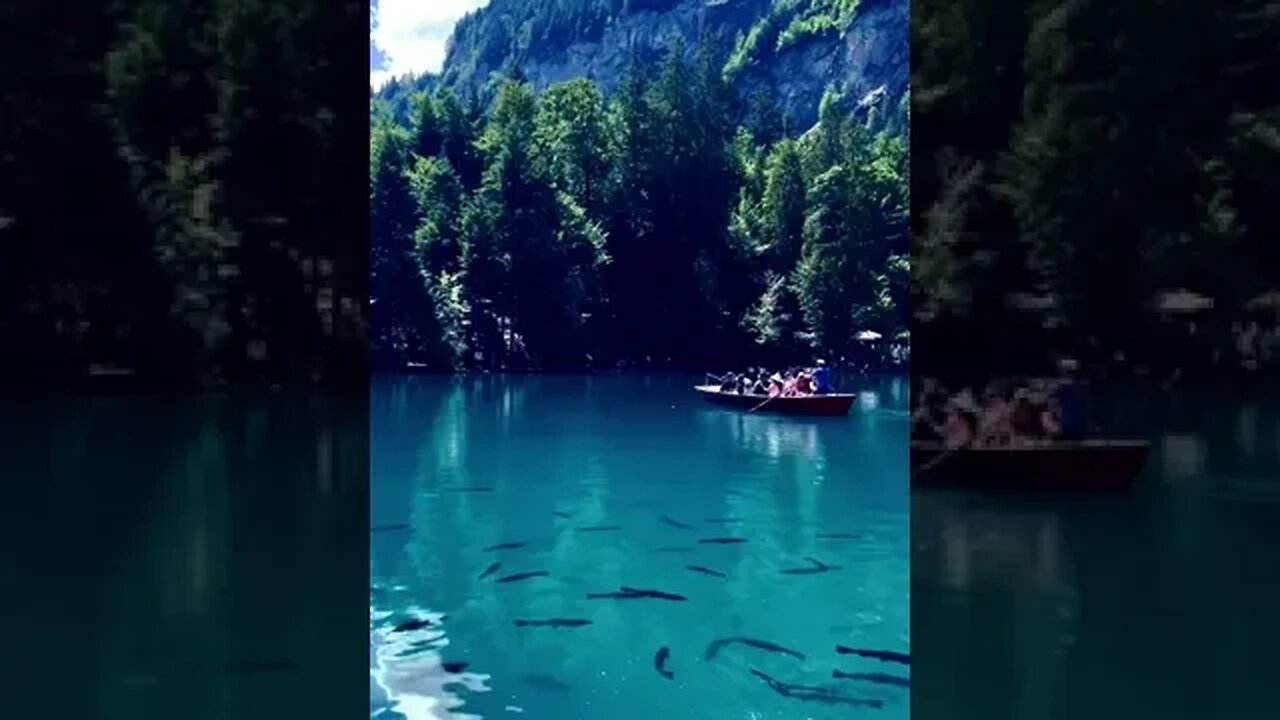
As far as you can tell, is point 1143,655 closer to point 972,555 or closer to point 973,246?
point 972,555

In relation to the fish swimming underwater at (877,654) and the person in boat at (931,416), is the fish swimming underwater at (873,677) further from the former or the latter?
the person in boat at (931,416)

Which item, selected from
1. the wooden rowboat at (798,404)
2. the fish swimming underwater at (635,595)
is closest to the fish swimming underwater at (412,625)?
the fish swimming underwater at (635,595)

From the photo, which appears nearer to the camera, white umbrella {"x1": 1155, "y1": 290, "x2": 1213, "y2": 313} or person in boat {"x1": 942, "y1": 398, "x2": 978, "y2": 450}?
person in boat {"x1": 942, "y1": 398, "x2": 978, "y2": 450}

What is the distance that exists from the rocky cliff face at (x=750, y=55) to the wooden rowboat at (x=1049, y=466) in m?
46.9

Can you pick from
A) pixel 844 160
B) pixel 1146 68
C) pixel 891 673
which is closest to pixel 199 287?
pixel 891 673

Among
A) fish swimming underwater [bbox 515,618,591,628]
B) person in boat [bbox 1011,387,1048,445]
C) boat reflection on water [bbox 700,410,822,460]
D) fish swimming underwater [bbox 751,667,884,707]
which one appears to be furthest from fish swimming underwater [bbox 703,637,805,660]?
boat reflection on water [bbox 700,410,822,460]

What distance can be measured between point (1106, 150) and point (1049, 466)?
24.5 feet

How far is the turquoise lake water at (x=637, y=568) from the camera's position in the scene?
581cm

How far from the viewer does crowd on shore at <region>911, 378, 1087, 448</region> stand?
10.6 metres

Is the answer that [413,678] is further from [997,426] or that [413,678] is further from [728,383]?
[728,383]

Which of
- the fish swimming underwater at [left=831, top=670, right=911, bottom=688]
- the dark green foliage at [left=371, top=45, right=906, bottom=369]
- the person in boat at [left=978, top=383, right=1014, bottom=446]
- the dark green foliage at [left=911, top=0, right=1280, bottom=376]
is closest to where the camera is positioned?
the fish swimming underwater at [left=831, top=670, right=911, bottom=688]

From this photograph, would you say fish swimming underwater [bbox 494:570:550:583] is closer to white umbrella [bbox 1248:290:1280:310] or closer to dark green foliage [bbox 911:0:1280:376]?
dark green foliage [bbox 911:0:1280:376]

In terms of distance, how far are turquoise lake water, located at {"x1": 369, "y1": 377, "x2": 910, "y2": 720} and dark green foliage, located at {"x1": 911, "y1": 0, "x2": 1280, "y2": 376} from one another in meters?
2.90

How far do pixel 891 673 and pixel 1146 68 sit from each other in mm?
12628
